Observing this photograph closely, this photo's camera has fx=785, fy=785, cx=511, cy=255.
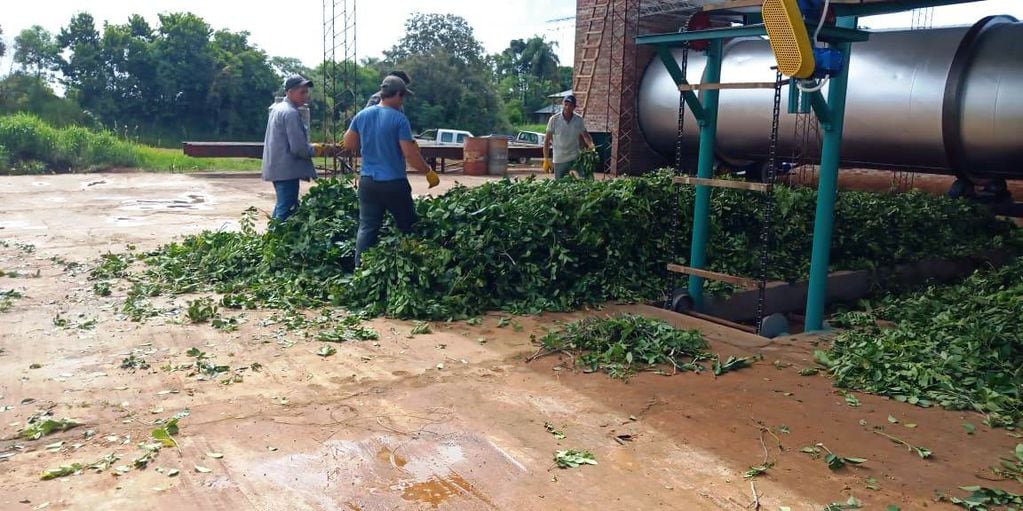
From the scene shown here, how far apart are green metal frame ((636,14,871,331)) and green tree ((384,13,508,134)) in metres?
39.7

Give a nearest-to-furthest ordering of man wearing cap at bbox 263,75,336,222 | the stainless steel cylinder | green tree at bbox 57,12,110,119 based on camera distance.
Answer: man wearing cap at bbox 263,75,336,222 < the stainless steel cylinder < green tree at bbox 57,12,110,119

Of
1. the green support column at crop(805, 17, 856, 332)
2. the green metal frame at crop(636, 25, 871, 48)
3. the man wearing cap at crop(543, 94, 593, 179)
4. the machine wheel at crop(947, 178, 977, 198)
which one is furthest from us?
the machine wheel at crop(947, 178, 977, 198)

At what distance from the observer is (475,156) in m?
22.6

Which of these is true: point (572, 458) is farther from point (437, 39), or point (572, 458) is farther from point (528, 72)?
point (528, 72)

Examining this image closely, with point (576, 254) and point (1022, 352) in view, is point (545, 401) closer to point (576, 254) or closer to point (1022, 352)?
point (576, 254)

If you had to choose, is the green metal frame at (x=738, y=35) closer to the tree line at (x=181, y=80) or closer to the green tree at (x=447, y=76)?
the tree line at (x=181, y=80)

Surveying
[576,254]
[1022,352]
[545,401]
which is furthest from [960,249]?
[545,401]

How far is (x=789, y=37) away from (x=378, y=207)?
3.88 m

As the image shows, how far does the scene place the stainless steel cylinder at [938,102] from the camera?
35.8ft

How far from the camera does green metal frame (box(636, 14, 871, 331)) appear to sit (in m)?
6.16

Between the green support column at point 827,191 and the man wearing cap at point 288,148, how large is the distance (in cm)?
530

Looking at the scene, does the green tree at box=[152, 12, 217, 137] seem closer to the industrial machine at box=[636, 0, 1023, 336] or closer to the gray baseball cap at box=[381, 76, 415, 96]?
the industrial machine at box=[636, 0, 1023, 336]

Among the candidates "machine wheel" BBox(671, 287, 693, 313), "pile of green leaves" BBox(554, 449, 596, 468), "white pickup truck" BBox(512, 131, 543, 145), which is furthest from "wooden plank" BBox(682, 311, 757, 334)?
"white pickup truck" BBox(512, 131, 543, 145)

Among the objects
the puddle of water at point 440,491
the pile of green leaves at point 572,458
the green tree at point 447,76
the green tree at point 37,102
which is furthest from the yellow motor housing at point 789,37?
the green tree at point 447,76
